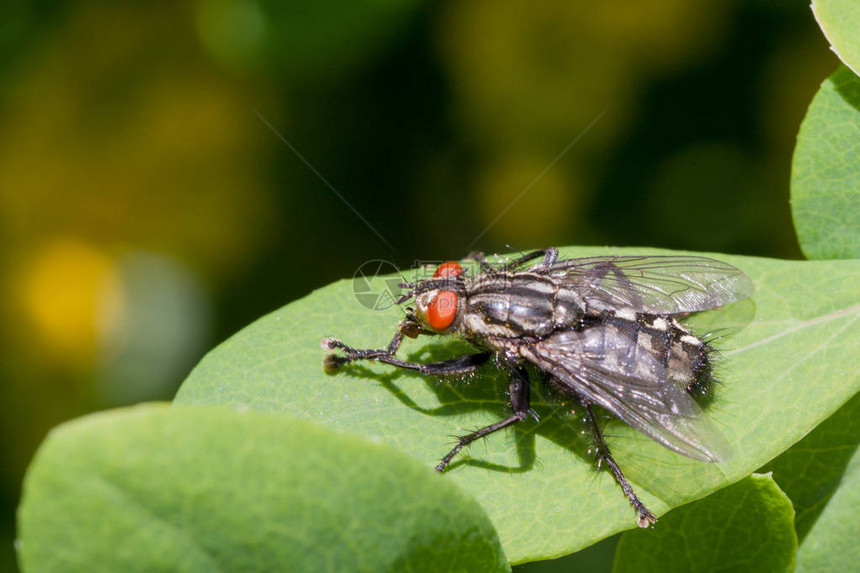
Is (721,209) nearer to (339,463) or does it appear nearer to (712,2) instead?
(712,2)

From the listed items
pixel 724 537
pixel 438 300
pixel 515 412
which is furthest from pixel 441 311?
pixel 724 537

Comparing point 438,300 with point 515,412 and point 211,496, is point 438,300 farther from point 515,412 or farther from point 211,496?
point 211,496

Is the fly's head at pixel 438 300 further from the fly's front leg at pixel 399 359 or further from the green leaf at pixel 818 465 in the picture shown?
the green leaf at pixel 818 465

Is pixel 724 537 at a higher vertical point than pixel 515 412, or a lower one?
higher

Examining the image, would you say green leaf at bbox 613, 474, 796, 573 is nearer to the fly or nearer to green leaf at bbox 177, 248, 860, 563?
green leaf at bbox 177, 248, 860, 563

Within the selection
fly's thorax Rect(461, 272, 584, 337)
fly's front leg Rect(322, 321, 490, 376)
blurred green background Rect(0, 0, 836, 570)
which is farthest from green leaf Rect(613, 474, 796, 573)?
blurred green background Rect(0, 0, 836, 570)

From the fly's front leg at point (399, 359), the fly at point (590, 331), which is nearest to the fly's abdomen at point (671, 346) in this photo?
the fly at point (590, 331)
